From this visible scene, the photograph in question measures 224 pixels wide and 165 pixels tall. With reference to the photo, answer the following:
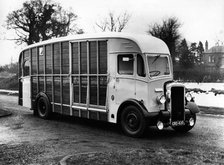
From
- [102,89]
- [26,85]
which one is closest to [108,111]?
[102,89]

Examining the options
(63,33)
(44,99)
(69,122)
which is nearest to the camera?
(69,122)

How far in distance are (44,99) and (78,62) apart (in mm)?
2663

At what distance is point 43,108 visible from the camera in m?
12.6

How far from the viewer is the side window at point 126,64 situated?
9055mm

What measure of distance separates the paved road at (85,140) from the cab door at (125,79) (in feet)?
3.72

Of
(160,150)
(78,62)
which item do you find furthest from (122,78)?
(160,150)

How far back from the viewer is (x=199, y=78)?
128 feet

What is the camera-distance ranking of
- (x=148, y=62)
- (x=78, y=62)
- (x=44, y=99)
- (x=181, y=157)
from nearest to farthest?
(x=181, y=157), (x=148, y=62), (x=78, y=62), (x=44, y=99)

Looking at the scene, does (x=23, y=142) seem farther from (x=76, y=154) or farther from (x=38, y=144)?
(x=76, y=154)

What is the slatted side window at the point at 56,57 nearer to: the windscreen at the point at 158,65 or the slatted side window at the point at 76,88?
the slatted side window at the point at 76,88

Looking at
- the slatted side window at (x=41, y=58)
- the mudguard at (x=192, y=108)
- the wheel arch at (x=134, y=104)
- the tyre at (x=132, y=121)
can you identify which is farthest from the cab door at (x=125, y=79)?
the slatted side window at (x=41, y=58)

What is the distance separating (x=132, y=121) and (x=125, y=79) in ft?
3.97

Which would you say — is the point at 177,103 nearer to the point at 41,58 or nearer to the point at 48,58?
the point at 48,58

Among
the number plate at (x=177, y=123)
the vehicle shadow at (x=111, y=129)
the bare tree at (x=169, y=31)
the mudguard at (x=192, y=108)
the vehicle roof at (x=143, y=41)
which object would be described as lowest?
the vehicle shadow at (x=111, y=129)
